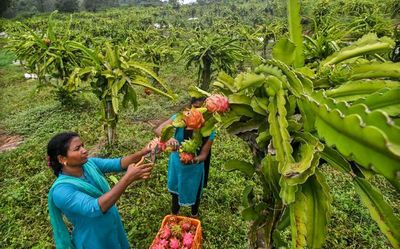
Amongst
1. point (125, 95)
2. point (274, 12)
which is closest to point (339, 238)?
point (125, 95)

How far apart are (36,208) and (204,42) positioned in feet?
14.0

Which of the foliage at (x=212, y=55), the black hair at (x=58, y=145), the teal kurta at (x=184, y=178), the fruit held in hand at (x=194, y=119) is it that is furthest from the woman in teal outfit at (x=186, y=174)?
the foliage at (x=212, y=55)

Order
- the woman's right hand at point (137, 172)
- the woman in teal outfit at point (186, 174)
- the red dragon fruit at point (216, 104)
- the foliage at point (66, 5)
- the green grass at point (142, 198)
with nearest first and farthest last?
the red dragon fruit at point (216, 104) → the woman's right hand at point (137, 172) → the woman in teal outfit at point (186, 174) → the green grass at point (142, 198) → the foliage at point (66, 5)

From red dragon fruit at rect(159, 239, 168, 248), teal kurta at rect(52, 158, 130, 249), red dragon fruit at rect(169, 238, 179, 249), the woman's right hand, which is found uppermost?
the woman's right hand

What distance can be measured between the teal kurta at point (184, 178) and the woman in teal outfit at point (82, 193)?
0.70m

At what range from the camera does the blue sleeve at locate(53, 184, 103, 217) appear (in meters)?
1.83

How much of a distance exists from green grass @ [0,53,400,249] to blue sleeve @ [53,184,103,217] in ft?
4.29

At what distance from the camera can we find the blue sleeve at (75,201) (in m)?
1.83

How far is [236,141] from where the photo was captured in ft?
16.8

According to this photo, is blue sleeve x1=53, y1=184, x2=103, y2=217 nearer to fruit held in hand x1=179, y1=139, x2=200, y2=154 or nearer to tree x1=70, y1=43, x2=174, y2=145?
fruit held in hand x1=179, y1=139, x2=200, y2=154

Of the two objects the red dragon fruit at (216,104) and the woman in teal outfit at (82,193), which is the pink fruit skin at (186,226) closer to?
the woman in teal outfit at (82,193)

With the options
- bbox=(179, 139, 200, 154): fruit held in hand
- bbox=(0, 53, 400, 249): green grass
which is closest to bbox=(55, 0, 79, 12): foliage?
bbox=(0, 53, 400, 249): green grass

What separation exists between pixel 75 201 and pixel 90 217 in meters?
0.18

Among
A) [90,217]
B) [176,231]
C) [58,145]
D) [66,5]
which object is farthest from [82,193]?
[66,5]
